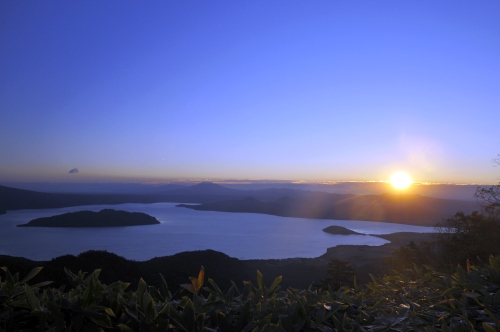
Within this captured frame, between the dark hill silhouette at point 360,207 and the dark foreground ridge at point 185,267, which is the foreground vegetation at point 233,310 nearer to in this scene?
the dark foreground ridge at point 185,267

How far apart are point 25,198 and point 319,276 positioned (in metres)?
33.4

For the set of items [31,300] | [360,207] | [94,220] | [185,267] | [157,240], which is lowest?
[157,240]

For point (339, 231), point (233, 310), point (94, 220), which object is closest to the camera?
point (233, 310)

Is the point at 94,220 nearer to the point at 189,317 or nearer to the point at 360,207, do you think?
the point at 189,317

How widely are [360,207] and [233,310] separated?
53.6 meters

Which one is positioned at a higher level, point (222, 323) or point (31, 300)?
point (31, 300)

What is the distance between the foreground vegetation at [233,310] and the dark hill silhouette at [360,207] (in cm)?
2618

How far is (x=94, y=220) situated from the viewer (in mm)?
32969

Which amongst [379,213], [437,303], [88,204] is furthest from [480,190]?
[88,204]

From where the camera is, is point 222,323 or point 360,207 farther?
point 360,207

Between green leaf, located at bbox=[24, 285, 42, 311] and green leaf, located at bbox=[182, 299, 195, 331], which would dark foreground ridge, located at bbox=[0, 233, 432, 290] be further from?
green leaf, located at bbox=[24, 285, 42, 311]

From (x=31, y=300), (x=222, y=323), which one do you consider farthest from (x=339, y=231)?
(x=31, y=300)

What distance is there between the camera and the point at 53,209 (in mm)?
38469

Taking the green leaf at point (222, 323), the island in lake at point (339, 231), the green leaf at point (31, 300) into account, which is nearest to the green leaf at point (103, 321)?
the green leaf at point (31, 300)
